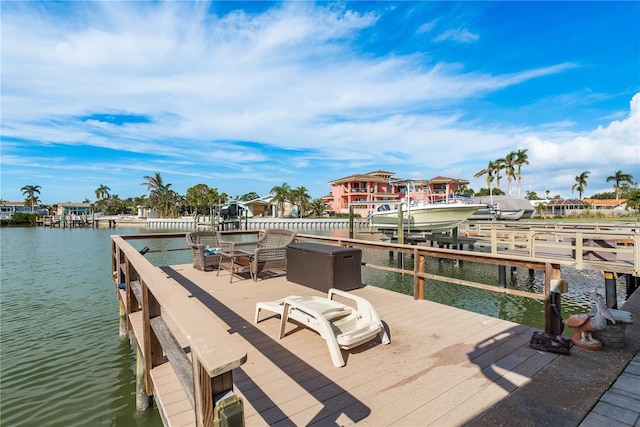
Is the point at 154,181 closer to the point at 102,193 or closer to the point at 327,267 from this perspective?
the point at 102,193

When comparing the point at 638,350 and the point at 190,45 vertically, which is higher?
the point at 190,45

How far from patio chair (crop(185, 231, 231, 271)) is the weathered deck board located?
2781 mm

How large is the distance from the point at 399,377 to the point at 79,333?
6.53m

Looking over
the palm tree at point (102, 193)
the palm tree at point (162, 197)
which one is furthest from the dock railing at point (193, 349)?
the palm tree at point (102, 193)

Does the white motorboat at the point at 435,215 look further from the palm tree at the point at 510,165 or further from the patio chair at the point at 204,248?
the palm tree at the point at 510,165

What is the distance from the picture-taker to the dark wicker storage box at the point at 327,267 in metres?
4.91

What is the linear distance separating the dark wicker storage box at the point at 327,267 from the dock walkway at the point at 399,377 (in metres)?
1.26

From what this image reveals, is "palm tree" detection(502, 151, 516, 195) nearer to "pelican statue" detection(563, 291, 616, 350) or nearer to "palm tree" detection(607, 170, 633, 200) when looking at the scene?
"palm tree" detection(607, 170, 633, 200)

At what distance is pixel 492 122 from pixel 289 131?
1472 centimetres

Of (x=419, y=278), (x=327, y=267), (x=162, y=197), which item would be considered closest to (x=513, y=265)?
(x=419, y=278)

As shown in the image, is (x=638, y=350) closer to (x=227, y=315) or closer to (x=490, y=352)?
(x=490, y=352)

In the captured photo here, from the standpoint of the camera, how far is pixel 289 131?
25922 millimetres

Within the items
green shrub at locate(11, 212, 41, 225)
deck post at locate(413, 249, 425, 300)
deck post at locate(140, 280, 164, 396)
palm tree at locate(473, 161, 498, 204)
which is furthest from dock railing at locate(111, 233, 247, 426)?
green shrub at locate(11, 212, 41, 225)

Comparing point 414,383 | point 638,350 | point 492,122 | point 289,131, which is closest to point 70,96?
point 289,131
